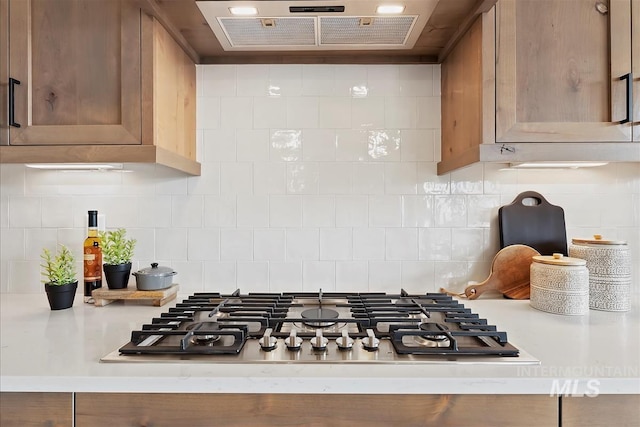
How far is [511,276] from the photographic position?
1.42 meters

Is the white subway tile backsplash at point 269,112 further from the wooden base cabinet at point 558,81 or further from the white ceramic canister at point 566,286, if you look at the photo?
the white ceramic canister at point 566,286

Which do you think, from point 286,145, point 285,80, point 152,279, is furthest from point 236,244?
point 285,80

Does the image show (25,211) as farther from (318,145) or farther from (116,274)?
(318,145)

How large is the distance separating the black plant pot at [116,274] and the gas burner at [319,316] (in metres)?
0.65

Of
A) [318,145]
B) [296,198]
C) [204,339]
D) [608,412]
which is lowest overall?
[608,412]

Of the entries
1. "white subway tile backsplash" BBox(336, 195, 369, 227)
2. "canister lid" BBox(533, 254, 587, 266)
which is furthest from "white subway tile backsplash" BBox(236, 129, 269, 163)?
"canister lid" BBox(533, 254, 587, 266)

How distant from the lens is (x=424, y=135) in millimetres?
1520

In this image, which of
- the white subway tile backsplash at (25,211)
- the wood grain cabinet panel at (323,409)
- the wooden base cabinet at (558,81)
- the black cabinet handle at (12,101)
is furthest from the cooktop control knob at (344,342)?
the white subway tile backsplash at (25,211)

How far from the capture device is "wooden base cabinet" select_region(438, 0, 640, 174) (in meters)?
1.13

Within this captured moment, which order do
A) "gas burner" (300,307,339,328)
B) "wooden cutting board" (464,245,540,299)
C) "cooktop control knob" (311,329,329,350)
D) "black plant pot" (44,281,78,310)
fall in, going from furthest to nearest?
"wooden cutting board" (464,245,540,299), "black plant pot" (44,281,78,310), "gas burner" (300,307,339,328), "cooktop control knob" (311,329,329,350)

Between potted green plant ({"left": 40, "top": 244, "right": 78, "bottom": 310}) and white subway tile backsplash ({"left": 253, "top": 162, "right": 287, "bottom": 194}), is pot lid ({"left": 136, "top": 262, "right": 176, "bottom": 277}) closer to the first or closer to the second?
potted green plant ({"left": 40, "top": 244, "right": 78, "bottom": 310})

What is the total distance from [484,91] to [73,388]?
125cm

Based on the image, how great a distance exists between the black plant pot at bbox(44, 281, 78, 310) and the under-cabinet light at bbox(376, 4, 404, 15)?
1.31 meters

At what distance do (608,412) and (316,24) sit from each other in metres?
1.25
